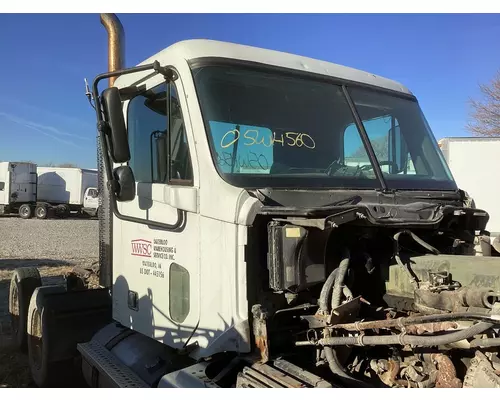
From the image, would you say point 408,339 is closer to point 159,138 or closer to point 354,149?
point 354,149

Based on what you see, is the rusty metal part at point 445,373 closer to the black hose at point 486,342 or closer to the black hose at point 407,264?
the black hose at point 486,342

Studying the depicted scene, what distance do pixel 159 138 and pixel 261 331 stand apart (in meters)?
1.54

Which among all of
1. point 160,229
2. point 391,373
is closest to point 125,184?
point 160,229

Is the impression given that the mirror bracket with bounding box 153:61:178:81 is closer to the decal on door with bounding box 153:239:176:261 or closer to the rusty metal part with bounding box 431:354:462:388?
the decal on door with bounding box 153:239:176:261

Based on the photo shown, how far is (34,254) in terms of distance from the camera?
14.0 meters

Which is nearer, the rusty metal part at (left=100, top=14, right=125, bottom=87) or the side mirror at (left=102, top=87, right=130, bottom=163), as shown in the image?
the side mirror at (left=102, top=87, right=130, bottom=163)

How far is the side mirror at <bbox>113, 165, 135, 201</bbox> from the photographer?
3291 millimetres

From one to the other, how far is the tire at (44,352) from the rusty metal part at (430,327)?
314 centimetres

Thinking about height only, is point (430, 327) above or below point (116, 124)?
below

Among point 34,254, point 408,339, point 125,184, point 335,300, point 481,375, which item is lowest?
point 34,254

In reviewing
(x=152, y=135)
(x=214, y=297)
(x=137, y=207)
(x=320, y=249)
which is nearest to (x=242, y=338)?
(x=214, y=297)

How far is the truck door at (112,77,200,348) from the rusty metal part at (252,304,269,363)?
472 mm

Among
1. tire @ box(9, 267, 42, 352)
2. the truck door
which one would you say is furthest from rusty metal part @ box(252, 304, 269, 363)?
tire @ box(9, 267, 42, 352)

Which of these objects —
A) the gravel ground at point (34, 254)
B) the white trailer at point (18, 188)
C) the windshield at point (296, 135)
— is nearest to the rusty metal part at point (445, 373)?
the windshield at point (296, 135)
